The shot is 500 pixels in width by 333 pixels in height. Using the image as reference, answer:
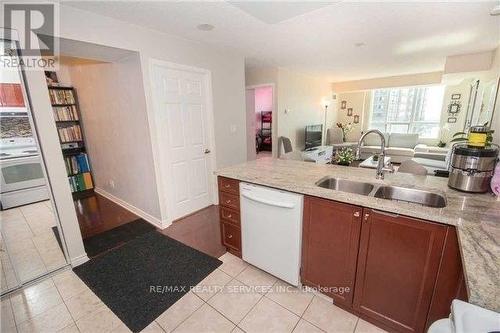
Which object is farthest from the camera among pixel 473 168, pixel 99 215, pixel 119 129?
pixel 99 215

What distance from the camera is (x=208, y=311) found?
1610 mm

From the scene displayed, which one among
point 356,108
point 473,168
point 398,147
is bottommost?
point 398,147

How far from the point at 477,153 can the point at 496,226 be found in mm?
467

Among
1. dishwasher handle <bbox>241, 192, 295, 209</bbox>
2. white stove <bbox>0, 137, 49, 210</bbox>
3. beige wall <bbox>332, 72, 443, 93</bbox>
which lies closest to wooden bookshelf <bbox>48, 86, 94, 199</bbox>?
white stove <bbox>0, 137, 49, 210</bbox>

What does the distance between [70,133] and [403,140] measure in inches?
315

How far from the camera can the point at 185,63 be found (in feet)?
9.05

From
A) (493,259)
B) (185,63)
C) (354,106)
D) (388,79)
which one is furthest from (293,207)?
(354,106)

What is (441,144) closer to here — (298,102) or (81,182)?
(298,102)

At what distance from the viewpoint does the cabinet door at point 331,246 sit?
1407 mm

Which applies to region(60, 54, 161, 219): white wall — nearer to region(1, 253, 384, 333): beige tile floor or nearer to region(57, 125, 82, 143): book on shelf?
region(57, 125, 82, 143): book on shelf

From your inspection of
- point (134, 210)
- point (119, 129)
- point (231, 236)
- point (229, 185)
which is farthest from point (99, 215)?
point (229, 185)

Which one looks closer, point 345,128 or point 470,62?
point 470,62

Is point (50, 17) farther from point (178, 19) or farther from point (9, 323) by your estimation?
point (9, 323)

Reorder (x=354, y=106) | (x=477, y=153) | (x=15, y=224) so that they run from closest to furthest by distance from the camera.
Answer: (x=477, y=153) → (x=15, y=224) → (x=354, y=106)
